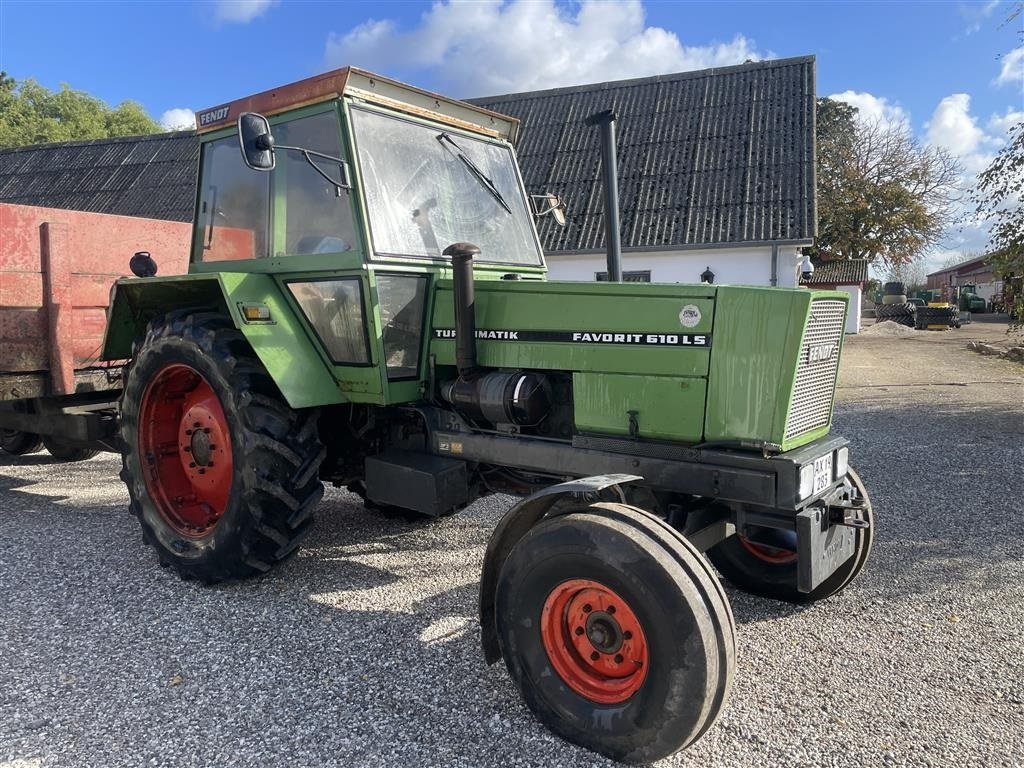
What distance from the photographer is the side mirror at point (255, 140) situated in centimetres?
327

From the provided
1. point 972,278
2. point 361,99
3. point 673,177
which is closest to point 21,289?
point 361,99

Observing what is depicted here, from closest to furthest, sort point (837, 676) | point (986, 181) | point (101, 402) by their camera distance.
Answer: point (837, 676) → point (101, 402) → point (986, 181)

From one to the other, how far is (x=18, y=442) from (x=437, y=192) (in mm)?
5423

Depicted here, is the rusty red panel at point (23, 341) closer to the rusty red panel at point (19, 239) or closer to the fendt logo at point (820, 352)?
the rusty red panel at point (19, 239)

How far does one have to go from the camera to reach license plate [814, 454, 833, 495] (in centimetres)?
294

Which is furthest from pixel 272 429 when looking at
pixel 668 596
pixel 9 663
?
pixel 668 596

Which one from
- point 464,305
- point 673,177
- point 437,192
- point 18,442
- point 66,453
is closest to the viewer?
point 464,305

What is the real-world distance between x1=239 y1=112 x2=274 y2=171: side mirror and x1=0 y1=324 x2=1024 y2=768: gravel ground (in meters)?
2.17

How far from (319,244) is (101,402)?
2822 mm

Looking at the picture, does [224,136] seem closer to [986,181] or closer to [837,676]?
[837,676]

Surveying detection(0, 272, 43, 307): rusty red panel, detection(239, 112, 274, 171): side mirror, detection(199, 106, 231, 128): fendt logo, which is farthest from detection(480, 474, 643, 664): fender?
detection(0, 272, 43, 307): rusty red panel

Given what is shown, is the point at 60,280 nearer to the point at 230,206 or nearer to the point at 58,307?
the point at 58,307

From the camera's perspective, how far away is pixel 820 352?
9.96ft

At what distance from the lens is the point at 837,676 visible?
10.0 feet
